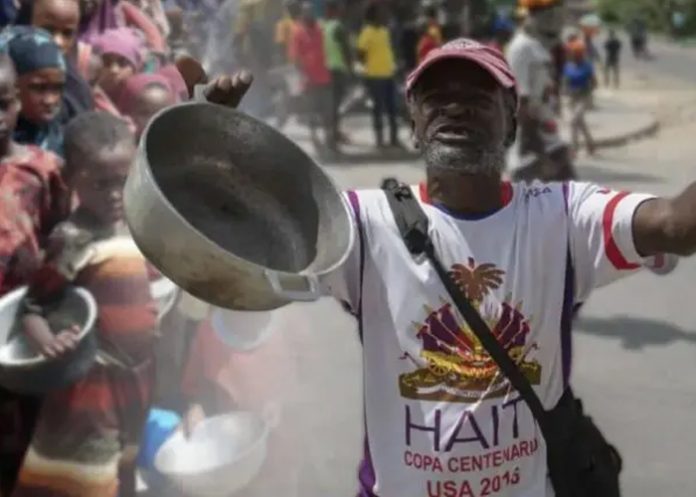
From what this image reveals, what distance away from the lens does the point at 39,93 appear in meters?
4.32

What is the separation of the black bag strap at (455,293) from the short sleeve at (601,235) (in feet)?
0.73

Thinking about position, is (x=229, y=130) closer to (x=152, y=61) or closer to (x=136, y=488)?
(x=136, y=488)

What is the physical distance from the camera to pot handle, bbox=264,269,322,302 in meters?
2.23

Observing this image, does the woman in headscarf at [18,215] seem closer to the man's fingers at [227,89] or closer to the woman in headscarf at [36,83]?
the woman in headscarf at [36,83]

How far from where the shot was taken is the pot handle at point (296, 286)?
2.23 meters

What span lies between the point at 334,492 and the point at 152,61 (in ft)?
5.84

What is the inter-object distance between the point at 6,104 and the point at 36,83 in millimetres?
264

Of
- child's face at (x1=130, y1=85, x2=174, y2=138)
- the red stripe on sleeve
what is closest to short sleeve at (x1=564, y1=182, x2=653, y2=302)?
the red stripe on sleeve

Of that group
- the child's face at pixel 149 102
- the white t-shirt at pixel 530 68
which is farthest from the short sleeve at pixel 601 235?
the white t-shirt at pixel 530 68

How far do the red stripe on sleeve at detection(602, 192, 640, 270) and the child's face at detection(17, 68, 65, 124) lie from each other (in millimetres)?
2108

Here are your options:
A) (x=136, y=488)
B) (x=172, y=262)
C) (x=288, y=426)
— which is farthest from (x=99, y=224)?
(x=172, y=262)

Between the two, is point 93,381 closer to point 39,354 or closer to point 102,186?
point 39,354

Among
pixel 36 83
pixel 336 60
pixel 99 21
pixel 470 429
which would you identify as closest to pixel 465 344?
pixel 470 429

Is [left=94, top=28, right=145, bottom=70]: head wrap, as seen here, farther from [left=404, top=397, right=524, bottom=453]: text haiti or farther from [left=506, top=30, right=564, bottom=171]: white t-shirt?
[left=404, top=397, right=524, bottom=453]: text haiti
